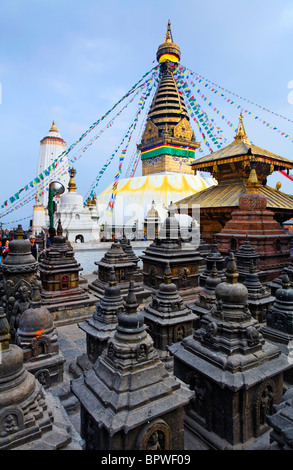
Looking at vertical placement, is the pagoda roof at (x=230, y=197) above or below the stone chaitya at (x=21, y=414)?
above

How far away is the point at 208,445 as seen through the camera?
3086mm

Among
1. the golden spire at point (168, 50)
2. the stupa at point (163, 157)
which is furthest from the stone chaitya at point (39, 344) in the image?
the golden spire at point (168, 50)

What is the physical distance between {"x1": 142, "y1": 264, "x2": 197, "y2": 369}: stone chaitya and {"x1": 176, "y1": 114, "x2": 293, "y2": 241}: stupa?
779 centimetres

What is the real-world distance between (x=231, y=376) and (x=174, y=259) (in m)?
4.83

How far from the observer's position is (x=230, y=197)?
12531 mm

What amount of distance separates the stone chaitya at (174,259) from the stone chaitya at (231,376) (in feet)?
13.9

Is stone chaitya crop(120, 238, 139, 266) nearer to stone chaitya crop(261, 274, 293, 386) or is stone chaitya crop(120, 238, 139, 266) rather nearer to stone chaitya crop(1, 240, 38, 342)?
stone chaitya crop(1, 240, 38, 342)

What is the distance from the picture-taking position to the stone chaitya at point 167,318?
484 centimetres

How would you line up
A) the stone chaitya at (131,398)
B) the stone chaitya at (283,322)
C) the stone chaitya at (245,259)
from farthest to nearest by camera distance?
the stone chaitya at (245,259) → the stone chaitya at (283,322) → the stone chaitya at (131,398)

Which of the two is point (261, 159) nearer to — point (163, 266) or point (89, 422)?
point (163, 266)

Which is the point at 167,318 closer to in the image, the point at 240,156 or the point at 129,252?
the point at 129,252

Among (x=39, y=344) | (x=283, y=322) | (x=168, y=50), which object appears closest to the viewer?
(x=39, y=344)

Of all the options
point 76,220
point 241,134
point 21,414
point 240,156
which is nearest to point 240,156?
point 240,156

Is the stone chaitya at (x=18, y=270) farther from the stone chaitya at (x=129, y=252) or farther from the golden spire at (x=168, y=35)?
the golden spire at (x=168, y=35)
